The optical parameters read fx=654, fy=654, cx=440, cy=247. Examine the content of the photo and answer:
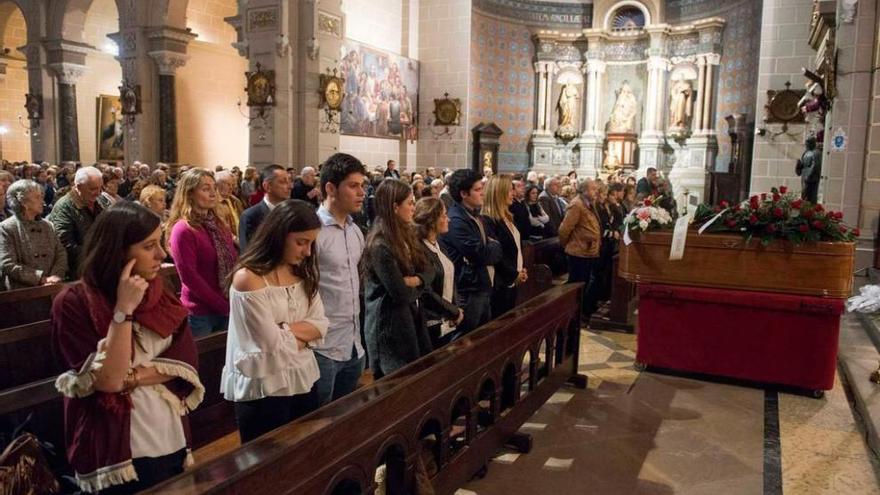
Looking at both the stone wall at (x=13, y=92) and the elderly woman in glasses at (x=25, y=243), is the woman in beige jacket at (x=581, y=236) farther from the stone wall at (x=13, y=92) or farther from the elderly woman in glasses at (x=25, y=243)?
the stone wall at (x=13, y=92)

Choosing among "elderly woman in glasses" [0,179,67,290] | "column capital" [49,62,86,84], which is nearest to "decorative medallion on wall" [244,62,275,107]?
"column capital" [49,62,86,84]

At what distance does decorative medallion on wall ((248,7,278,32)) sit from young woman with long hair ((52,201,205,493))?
11237 mm

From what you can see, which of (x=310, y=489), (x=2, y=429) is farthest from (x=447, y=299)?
(x=2, y=429)

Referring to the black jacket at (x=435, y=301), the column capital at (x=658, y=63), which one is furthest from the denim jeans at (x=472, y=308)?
the column capital at (x=658, y=63)

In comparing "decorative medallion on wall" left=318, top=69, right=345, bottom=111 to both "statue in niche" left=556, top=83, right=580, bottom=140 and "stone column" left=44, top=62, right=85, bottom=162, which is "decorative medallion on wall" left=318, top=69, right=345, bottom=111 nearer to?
"stone column" left=44, top=62, right=85, bottom=162

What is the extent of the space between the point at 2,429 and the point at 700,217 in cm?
438

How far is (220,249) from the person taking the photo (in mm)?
3684

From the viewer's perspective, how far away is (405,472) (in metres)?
2.37

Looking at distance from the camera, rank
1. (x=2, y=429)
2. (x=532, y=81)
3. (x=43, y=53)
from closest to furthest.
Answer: (x=2, y=429), (x=43, y=53), (x=532, y=81)

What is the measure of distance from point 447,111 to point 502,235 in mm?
12347

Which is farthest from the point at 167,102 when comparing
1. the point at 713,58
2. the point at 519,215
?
the point at 713,58

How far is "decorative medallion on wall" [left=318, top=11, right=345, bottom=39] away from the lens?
12.4 metres

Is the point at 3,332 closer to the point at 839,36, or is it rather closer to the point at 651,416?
the point at 651,416

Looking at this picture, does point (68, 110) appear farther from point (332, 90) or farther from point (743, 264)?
point (743, 264)
